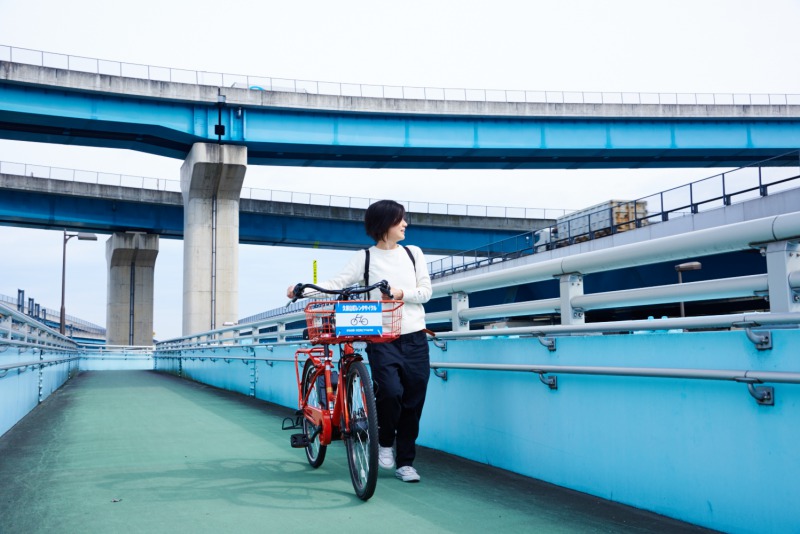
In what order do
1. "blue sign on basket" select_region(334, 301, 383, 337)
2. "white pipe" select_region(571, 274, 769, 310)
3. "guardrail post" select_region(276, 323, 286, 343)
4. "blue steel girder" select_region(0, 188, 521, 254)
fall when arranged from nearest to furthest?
"white pipe" select_region(571, 274, 769, 310) < "blue sign on basket" select_region(334, 301, 383, 337) < "guardrail post" select_region(276, 323, 286, 343) < "blue steel girder" select_region(0, 188, 521, 254)

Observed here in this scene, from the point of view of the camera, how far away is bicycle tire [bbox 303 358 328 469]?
555 cm

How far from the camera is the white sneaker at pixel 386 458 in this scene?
4.98 meters

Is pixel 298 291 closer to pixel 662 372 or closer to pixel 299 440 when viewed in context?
pixel 299 440

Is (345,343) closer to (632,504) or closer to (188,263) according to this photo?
(632,504)

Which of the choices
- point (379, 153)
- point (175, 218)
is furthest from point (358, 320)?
point (175, 218)

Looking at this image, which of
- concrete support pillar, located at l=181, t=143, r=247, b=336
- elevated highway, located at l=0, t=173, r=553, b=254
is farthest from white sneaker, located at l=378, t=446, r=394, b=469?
elevated highway, located at l=0, t=173, r=553, b=254

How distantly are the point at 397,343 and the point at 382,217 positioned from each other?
2.86ft

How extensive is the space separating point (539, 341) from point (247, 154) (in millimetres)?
29562

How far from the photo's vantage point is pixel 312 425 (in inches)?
221

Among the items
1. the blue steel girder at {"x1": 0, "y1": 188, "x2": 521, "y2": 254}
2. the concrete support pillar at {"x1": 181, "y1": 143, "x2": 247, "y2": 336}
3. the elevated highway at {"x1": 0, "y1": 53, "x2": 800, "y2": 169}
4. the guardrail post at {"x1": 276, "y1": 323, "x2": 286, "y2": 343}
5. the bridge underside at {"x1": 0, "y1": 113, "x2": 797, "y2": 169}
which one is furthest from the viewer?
the blue steel girder at {"x1": 0, "y1": 188, "x2": 521, "y2": 254}

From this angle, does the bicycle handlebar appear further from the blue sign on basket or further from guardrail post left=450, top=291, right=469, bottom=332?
guardrail post left=450, top=291, right=469, bottom=332

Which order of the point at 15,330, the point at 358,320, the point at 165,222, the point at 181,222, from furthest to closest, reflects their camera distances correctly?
the point at 181,222, the point at 165,222, the point at 15,330, the point at 358,320

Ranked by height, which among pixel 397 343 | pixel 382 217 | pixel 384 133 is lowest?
pixel 397 343

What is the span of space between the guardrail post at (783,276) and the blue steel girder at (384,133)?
96.0 feet
